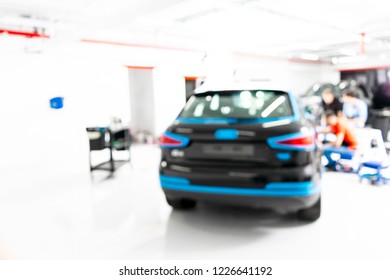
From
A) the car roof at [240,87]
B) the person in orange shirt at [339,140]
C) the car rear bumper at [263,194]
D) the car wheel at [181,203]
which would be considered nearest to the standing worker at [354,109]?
the person in orange shirt at [339,140]

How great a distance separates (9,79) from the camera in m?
3.49

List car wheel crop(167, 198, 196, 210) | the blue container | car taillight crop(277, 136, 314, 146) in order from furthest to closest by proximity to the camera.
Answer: the blue container < car wheel crop(167, 198, 196, 210) < car taillight crop(277, 136, 314, 146)

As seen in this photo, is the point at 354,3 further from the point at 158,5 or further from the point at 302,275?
the point at 302,275

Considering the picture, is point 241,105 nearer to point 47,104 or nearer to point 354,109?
point 354,109

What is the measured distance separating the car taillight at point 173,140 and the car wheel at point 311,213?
106cm

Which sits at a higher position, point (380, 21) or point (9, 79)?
point (380, 21)

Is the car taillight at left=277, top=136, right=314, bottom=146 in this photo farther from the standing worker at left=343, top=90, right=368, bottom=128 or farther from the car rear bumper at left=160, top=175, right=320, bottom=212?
the standing worker at left=343, top=90, right=368, bottom=128

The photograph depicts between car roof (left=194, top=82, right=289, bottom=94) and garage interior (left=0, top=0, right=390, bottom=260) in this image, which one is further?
car roof (left=194, top=82, right=289, bottom=94)

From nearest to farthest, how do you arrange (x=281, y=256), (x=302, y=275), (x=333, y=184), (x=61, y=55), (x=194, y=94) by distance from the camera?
(x=302, y=275), (x=281, y=256), (x=194, y=94), (x=333, y=184), (x=61, y=55)

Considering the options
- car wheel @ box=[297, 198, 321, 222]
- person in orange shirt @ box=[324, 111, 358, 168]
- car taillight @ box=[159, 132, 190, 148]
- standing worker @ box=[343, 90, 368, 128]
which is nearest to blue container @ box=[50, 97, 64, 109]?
car taillight @ box=[159, 132, 190, 148]

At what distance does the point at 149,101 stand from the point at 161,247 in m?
3.47

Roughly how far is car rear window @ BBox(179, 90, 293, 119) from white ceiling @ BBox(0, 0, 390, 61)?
3.64ft

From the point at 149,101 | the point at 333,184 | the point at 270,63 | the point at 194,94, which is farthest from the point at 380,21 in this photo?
the point at 194,94

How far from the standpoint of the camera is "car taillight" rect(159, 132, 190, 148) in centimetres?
216
